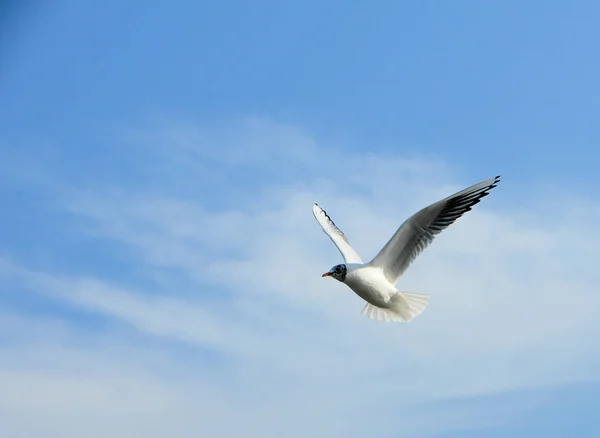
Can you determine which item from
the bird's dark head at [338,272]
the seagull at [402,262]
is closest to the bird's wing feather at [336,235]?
the bird's dark head at [338,272]

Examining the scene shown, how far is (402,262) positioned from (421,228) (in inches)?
27.0

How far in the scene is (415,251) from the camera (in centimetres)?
1568

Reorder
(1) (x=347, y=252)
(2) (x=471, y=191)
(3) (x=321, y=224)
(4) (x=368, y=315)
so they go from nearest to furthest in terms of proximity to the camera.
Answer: (2) (x=471, y=191)
(4) (x=368, y=315)
(1) (x=347, y=252)
(3) (x=321, y=224)

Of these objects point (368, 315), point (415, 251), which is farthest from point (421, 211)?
point (368, 315)

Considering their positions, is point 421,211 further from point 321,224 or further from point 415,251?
point 321,224

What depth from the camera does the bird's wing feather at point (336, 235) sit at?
18191 millimetres

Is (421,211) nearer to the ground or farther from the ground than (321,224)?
nearer to the ground

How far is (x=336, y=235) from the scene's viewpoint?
19.3m

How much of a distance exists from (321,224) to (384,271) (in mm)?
4193

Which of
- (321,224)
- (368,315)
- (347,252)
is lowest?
(368,315)

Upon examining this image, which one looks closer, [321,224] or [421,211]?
[421,211]

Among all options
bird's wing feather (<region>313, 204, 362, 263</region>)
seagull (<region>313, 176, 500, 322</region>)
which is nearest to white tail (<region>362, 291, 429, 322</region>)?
seagull (<region>313, 176, 500, 322</region>)

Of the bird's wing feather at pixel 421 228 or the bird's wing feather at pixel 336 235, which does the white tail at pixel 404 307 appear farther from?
the bird's wing feather at pixel 336 235

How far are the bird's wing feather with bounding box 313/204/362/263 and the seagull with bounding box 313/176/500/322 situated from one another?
1926 millimetres
